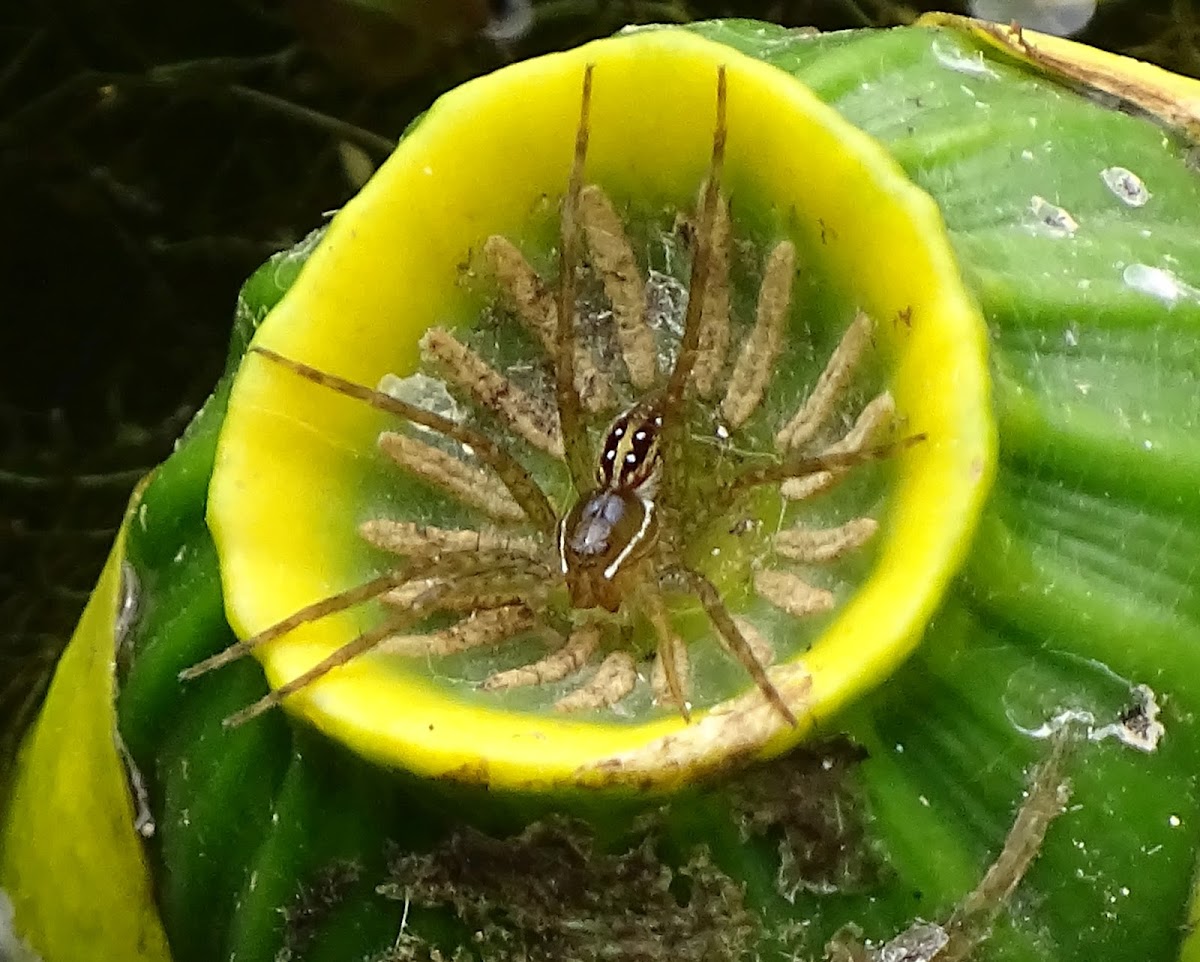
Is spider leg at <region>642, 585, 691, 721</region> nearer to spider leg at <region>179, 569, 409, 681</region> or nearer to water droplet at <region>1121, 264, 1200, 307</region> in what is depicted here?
spider leg at <region>179, 569, 409, 681</region>

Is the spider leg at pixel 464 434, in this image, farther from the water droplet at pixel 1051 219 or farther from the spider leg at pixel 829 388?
the water droplet at pixel 1051 219

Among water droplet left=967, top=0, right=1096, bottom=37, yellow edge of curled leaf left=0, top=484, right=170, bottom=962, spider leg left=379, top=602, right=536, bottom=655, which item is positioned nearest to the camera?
spider leg left=379, top=602, right=536, bottom=655

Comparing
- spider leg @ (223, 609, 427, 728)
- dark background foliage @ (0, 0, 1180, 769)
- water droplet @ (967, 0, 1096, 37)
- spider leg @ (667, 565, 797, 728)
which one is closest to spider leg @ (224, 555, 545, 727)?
spider leg @ (223, 609, 427, 728)

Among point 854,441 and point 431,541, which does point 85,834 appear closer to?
point 431,541

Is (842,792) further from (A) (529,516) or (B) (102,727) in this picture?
(B) (102,727)

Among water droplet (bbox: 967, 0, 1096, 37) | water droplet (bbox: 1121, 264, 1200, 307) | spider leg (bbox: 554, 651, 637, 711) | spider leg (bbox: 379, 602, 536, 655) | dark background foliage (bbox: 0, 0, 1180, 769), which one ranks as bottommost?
dark background foliage (bbox: 0, 0, 1180, 769)

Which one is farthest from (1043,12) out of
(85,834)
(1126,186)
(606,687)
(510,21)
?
(85,834)

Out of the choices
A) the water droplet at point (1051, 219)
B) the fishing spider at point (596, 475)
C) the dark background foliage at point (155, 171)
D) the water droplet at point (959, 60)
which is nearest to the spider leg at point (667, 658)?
the fishing spider at point (596, 475)
